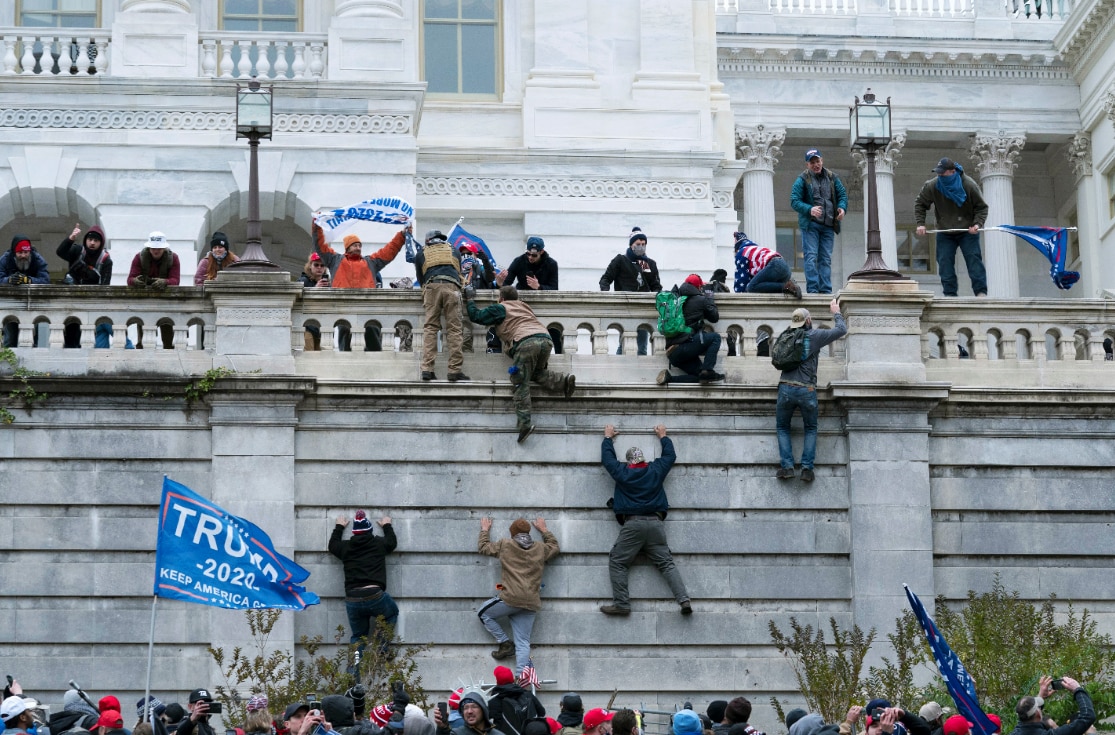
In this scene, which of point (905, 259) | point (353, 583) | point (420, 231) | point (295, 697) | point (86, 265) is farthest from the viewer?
point (905, 259)

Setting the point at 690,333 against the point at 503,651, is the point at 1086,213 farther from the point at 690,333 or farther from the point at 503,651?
the point at 503,651

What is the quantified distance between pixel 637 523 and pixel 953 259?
684 centimetres

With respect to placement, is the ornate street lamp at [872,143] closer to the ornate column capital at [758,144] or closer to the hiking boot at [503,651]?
the hiking boot at [503,651]

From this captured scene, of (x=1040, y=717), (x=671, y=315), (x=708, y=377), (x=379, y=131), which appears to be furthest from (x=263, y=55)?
(x=1040, y=717)

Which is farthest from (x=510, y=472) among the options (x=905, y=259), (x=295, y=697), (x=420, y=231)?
(x=905, y=259)

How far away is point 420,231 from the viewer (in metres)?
42.4

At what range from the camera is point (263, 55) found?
135 ft

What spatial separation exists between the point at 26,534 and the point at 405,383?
5.07m

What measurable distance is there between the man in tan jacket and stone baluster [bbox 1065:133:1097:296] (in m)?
33.4

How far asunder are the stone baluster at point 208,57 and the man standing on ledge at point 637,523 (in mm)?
13345

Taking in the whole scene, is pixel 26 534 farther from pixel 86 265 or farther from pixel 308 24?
pixel 308 24

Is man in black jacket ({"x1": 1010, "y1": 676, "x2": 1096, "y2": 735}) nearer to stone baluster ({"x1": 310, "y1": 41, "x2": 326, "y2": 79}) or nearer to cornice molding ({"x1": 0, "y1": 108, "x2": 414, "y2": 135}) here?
cornice molding ({"x1": 0, "y1": 108, "x2": 414, "y2": 135})

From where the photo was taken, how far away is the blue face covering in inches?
1357

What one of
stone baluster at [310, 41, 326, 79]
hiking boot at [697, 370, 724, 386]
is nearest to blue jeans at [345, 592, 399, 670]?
hiking boot at [697, 370, 724, 386]
